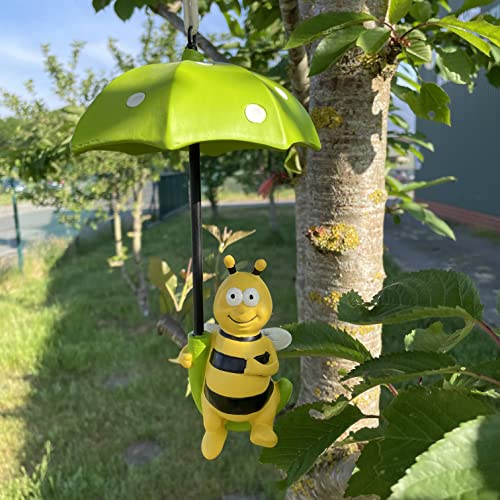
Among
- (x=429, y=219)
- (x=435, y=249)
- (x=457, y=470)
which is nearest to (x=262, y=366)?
(x=457, y=470)

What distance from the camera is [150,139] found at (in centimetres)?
71

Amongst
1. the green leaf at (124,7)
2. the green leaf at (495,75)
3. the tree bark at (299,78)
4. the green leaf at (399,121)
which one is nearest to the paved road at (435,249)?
the green leaf at (399,121)

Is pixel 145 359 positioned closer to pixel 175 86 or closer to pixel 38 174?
pixel 38 174

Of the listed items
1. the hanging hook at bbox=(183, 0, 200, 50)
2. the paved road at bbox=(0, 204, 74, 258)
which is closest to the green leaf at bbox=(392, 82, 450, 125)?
the hanging hook at bbox=(183, 0, 200, 50)

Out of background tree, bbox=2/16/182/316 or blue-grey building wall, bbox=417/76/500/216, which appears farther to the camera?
blue-grey building wall, bbox=417/76/500/216

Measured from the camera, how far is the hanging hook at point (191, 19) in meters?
0.92

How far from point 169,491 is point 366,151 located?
2621 millimetres

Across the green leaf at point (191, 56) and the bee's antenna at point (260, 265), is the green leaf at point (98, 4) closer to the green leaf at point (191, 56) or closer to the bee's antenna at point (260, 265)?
the green leaf at point (191, 56)

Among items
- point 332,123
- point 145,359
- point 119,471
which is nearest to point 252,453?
point 119,471

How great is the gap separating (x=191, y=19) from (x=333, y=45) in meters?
0.32

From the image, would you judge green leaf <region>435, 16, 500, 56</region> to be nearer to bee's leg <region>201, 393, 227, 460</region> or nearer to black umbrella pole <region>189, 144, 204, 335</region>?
black umbrella pole <region>189, 144, 204, 335</region>

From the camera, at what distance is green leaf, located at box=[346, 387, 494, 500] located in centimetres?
67

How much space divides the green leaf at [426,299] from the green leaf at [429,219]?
3.73 feet

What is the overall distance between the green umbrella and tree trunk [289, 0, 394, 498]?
56 cm
